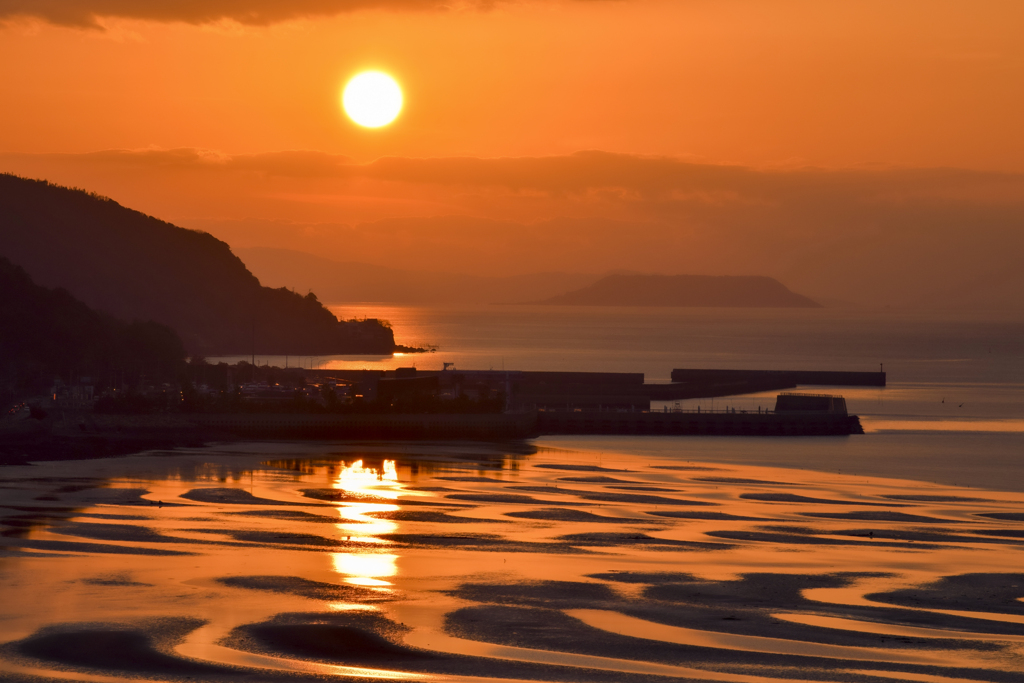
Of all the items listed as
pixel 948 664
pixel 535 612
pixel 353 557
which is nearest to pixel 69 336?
pixel 353 557

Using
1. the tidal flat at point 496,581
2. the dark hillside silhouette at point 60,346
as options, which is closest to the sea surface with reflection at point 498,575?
the tidal flat at point 496,581

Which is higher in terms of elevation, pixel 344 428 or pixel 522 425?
pixel 522 425

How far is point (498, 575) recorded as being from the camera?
3903cm

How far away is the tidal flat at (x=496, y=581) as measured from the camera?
29359 millimetres

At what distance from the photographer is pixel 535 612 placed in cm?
3438

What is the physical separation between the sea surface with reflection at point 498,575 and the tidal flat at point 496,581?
0.41 ft

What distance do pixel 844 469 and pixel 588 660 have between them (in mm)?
56487

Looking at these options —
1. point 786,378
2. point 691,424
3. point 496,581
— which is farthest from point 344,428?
point 786,378

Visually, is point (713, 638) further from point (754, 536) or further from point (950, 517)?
point (950, 517)

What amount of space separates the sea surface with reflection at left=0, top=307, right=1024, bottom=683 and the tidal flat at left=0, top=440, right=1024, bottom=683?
125 millimetres

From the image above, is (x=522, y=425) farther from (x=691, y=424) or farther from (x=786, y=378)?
(x=786, y=378)

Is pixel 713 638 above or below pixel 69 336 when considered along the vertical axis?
below

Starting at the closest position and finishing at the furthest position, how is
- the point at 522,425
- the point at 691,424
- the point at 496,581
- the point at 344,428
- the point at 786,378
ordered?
1. the point at 496,581
2. the point at 344,428
3. the point at 522,425
4. the point at 691,424
5. the point at 786,378

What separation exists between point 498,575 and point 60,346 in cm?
12061
